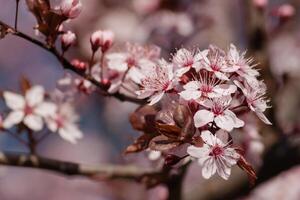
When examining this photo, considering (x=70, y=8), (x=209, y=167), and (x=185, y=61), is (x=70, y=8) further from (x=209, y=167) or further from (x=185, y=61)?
(x=209, y=167)

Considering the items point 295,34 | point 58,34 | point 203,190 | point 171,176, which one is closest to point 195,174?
point 295,34

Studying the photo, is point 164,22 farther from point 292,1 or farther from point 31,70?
point 31,70

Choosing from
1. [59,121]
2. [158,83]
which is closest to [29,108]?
[59,121]

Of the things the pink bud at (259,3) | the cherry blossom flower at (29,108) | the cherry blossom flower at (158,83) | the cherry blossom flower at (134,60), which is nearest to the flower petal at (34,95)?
the cherry blossom flower at (29,108)

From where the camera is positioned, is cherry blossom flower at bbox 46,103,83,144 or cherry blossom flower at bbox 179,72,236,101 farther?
cherry blossom flower at bbox 46,103,83,144

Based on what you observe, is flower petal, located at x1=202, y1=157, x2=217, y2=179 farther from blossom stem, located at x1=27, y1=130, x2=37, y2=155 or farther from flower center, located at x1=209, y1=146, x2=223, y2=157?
blossom stem, located at x1=27, y1=130, x2=37, y2=155

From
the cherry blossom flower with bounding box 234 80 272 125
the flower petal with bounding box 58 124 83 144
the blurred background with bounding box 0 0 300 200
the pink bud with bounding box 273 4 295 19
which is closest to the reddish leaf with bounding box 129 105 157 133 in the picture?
the blurred background with bounding box 0 0 300 200

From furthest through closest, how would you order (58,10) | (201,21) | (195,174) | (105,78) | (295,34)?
(295,34), (195,174), (201,21), (105,78), (58,10)
